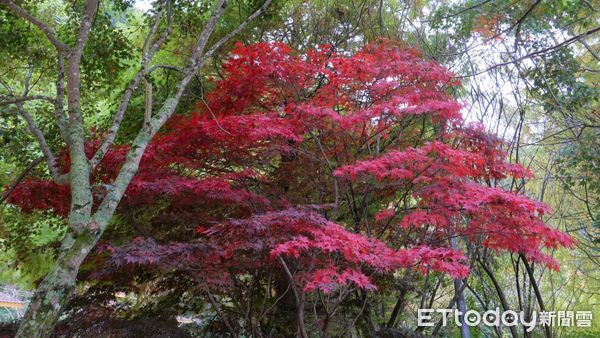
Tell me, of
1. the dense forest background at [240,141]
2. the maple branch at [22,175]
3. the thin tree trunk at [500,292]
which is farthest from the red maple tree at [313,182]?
the thin tree trunk at [500,292]

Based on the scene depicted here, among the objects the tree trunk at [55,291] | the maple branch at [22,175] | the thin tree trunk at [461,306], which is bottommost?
the thin tree trunk at [461,306]

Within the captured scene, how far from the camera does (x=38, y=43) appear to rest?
17.8 ft

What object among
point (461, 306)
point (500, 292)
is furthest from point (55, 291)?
point (500, 292)

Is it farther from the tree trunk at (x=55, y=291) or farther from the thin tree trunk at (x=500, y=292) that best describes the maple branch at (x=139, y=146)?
the thin tree trunk at (x=500, y=292)

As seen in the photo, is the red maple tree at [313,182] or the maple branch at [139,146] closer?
the maple branch at [139,146]

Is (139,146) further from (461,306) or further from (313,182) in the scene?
(461,306)

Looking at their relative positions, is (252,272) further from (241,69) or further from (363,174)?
(241,69)

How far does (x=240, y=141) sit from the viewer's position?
4152mm

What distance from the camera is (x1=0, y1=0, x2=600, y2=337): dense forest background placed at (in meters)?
4.11

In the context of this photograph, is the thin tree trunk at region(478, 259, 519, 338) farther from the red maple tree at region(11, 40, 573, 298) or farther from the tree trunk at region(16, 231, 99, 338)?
the tree trunk at region(16, 231, 99, 338)

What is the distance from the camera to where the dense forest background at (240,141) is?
13.5ft

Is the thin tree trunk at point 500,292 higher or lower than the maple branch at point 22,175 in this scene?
lower

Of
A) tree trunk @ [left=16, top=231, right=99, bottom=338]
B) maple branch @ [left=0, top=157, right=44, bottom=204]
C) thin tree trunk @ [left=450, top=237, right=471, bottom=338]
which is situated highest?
maple branch @ [left=0, top=157, right=44, bottom=204]

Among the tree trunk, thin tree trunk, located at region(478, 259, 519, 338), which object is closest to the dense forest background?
thin tree trunk, located at region(478, 259, 519, 338)
